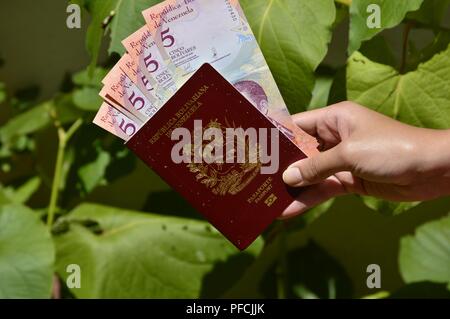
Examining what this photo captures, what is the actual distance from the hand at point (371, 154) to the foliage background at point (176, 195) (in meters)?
0.05

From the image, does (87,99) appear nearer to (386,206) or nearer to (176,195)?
(176,195)

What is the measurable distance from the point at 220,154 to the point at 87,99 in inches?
18.8

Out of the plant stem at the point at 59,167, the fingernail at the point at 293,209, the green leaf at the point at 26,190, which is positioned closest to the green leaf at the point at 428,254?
the fingernail at the point at 293,209

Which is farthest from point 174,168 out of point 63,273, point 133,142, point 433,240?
point 433,240

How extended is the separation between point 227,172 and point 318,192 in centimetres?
15

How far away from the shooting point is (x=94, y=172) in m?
1.38

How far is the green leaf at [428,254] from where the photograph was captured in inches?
49.7

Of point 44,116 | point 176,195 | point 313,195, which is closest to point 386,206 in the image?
→ point 313,195

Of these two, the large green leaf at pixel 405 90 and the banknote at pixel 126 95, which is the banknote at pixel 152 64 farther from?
the large green leaf at pixel 405 90

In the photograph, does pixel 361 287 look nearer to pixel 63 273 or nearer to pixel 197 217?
pixel 197 217

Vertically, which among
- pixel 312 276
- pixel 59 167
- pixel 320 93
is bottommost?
pixel 312 276

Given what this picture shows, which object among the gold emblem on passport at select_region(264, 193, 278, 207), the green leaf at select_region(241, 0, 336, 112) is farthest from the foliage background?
the gold emblem on passport at select_region(264, 193, 278, 207)

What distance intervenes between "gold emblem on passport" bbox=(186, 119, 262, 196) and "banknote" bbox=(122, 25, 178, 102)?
80 mm

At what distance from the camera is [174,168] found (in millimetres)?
863
